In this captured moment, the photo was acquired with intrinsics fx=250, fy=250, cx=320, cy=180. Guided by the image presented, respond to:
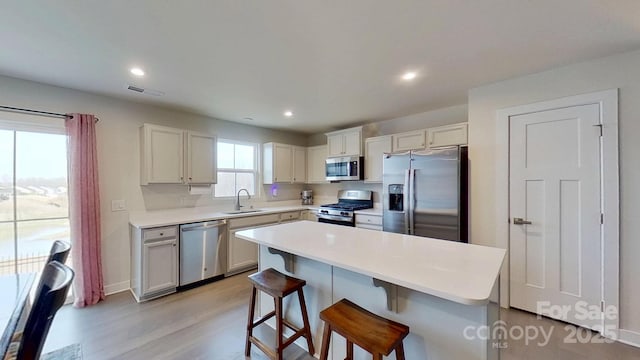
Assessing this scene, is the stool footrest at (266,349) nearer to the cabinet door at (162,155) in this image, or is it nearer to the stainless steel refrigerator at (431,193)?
the stainless steel refrigerator at (431,193)

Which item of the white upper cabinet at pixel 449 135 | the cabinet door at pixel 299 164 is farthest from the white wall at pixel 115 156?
the white upper cabinet at pixel 449 135

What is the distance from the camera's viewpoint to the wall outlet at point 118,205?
3.08 metres

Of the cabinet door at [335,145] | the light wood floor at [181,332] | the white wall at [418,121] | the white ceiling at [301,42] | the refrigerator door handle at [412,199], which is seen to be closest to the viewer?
the white ceiling at [301,42]

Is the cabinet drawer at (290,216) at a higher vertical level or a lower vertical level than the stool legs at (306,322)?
higher

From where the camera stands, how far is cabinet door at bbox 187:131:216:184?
11.6 feet

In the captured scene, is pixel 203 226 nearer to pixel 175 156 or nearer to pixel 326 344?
pixel 175 156

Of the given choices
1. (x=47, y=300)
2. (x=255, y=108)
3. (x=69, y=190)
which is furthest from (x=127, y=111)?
(x=47, y=300)

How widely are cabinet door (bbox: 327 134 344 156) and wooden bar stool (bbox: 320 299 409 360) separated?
3302mm

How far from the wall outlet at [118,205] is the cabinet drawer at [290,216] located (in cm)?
215

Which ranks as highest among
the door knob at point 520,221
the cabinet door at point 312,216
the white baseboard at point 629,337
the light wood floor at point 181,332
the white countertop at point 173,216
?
the door knob at point 520,221

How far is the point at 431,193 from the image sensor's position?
2943 millimetres

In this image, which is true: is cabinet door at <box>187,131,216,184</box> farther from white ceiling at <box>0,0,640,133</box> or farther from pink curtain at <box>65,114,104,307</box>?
pink curtain at <box>65,114,104,307</box>

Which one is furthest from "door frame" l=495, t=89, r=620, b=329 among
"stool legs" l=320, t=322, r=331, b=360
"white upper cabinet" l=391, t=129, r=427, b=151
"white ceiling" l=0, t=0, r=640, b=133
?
"stool legs" l=320, t=322, r=331, b=360

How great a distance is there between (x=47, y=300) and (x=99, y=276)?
2636mm
